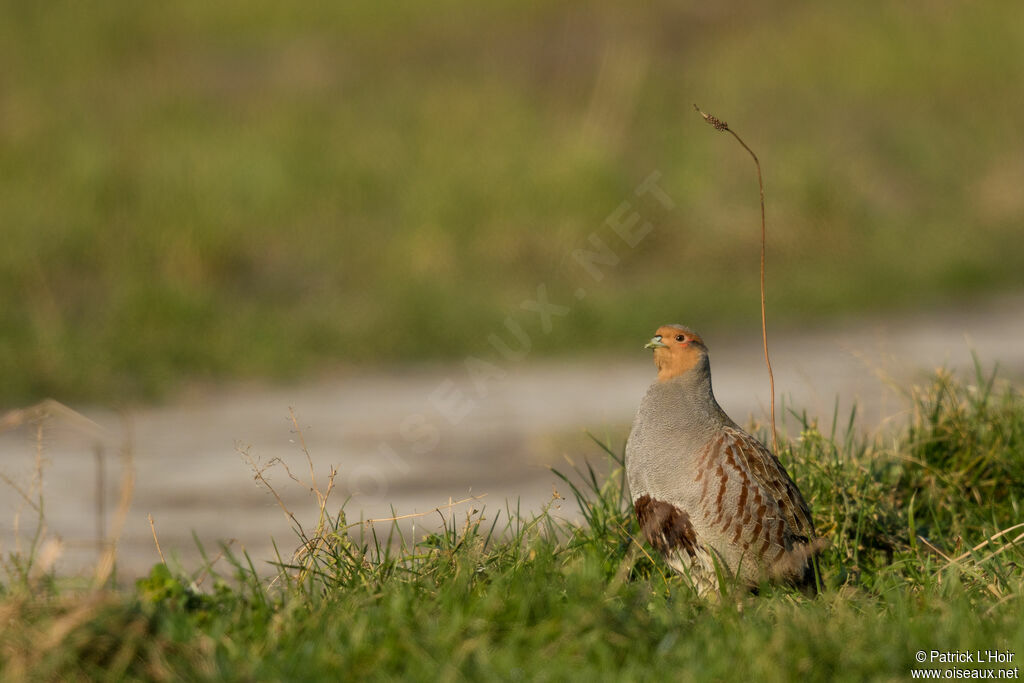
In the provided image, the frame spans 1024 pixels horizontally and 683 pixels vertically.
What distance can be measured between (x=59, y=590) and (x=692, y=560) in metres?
1.75

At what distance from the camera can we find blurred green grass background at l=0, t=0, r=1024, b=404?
11195 mm

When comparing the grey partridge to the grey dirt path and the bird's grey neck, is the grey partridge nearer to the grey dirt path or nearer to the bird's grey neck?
the bird's grey neck

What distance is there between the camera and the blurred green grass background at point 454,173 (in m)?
11.2

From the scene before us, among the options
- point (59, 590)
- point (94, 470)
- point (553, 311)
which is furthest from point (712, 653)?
point (553, 311)

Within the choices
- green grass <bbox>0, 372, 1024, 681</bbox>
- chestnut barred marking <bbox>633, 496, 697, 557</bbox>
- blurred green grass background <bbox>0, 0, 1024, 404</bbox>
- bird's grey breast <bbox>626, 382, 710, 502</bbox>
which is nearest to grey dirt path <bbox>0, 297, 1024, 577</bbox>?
blurred green grass background <bbox>0, 0, 1024, 404</bbox>

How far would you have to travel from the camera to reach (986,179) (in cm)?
1547

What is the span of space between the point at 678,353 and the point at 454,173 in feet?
32.1

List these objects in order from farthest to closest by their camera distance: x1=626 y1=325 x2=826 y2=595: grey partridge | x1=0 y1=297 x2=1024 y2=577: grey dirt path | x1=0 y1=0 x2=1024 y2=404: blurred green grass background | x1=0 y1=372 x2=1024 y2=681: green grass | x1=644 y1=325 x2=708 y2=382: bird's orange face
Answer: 1. x1=0 y1=0 x2=1024 y2=404: blurred green grass background
2. x1=0 y1=297 x2=1024 y2=577: grey dirt path
3. x1=644 y1=325 x2=708 y2=382: bird's orange face
4. x1=626 y1=325 x2=826 y2=595: grey partridge
5. x1=0 y1=372 x2=1024 y2=681: green grass

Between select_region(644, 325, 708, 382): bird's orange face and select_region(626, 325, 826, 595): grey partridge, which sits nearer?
select_region(626, 325, 826, 595): grey partridge

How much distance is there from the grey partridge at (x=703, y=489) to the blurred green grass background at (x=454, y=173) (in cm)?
621

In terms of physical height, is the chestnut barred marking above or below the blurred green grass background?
below

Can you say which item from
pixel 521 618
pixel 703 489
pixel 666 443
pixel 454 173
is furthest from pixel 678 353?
pixel 454 173

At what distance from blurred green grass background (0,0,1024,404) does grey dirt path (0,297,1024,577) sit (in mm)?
585

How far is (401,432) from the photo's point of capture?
9008 mm
